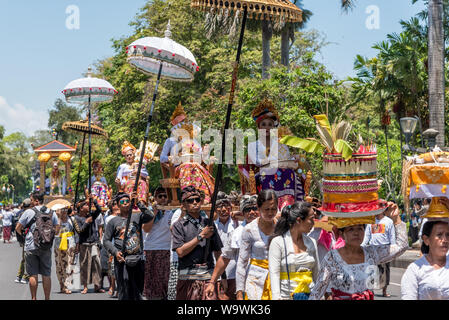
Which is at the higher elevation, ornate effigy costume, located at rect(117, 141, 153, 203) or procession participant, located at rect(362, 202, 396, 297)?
ornate effigy costume, located at rect(117, 141, 153, 203)

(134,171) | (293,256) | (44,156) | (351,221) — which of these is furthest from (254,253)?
(44,156)

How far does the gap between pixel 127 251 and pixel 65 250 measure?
604cm

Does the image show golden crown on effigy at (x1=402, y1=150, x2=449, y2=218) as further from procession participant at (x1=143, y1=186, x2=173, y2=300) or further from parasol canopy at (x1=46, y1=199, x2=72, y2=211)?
parasol canopy at (x1=46, y1=199, x2=72, y2=211)

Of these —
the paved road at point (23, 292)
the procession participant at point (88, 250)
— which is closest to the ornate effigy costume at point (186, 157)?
the paved road at point (23, 292)

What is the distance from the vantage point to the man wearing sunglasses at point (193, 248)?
22.4ft

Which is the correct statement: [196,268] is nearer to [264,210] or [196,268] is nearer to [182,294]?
[182,294]

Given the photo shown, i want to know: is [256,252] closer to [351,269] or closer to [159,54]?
[351,269]

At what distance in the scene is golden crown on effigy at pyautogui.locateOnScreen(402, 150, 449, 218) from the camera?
563 cm

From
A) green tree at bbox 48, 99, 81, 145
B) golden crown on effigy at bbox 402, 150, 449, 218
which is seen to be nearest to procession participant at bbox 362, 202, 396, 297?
golden crown on effigy at bbox 402, 150, 449, 218

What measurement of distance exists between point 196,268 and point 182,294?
280 mm

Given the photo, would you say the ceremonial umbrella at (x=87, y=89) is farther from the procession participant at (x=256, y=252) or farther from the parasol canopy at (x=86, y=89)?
the procession participant at (x=256, y=252)

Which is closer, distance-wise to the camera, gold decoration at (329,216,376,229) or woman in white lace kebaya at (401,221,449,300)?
woman in white lace kebaya at (401,221,449,300)

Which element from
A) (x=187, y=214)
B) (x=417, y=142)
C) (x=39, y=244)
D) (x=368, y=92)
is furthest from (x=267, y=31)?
(x=187, y=214)

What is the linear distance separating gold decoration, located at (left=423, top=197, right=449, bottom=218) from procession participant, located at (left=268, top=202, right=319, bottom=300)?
3.19 ft
